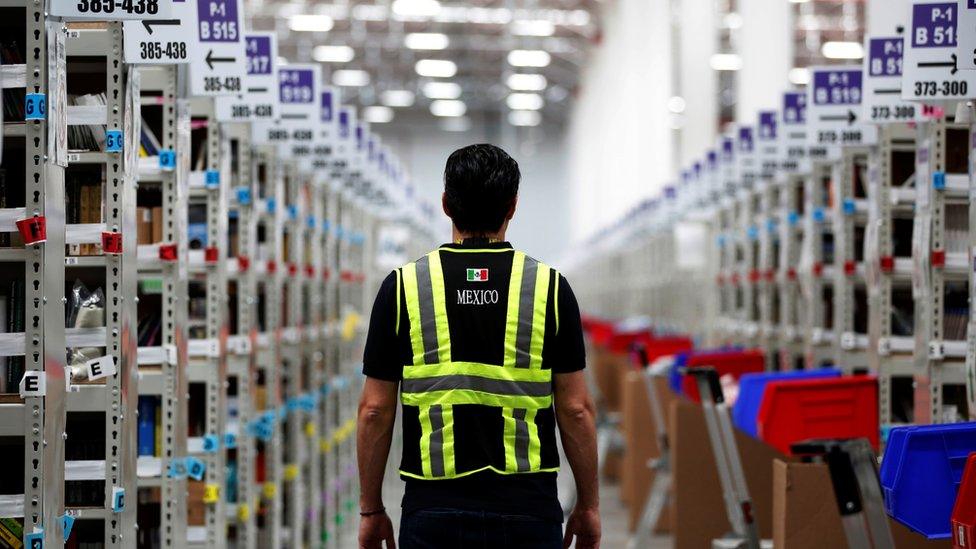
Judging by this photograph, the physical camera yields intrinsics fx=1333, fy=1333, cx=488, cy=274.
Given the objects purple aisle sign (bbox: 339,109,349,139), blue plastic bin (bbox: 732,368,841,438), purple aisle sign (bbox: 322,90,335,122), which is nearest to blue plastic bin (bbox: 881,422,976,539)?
blue plastic bin (bbox: 732,368,841,438)

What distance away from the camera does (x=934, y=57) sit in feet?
17.9

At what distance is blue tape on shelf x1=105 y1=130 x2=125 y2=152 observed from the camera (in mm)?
4418

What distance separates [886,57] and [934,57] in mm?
1364

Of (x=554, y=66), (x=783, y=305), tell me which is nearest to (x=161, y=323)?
(x=783, y=305)

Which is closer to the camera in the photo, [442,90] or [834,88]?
[834,88]

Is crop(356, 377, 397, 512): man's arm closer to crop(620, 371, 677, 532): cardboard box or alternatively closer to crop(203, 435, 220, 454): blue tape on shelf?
crop(203, 435, 220, 454): blue tape on shelf

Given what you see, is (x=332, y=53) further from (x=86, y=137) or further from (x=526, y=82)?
(x=86, y=137)

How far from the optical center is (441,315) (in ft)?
Answer: 11.3

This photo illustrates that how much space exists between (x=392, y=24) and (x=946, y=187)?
84.0 feet

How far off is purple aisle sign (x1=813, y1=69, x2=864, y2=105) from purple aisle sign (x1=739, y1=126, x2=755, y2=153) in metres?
2.28

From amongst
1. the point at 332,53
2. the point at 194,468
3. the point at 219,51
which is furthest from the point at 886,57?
the point at 332,53

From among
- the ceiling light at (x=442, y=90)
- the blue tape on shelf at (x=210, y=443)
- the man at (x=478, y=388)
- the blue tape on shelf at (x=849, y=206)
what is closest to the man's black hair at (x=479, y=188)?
the man at (x=478, y=388)

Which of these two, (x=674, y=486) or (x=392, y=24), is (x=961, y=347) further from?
(x=392, y=24)

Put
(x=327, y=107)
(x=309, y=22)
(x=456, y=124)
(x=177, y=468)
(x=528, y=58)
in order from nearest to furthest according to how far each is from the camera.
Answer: (x=177, y=468), (x=327, y=107), (x=309, y=22), (x=528, y=58), (x=456, y=124)
